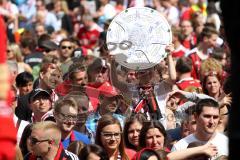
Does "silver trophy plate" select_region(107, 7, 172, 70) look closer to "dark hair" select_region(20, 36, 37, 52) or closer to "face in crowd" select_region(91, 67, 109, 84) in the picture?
"face in crowd" select_region(91, 67, 109, 84)

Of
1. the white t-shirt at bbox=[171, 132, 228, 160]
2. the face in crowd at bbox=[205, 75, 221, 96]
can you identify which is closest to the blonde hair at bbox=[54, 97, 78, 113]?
the white t-shirt at bbox=[171, 132, 228, 160]

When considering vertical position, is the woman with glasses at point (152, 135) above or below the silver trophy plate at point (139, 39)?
below

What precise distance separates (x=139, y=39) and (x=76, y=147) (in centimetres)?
126

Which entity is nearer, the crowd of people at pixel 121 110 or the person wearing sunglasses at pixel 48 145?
the person wearing sunglasses at pixel 48 145

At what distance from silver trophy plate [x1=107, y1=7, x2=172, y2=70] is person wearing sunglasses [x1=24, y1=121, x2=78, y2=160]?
1373 millimetres

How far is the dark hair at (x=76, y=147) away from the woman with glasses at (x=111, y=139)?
6.2 inches

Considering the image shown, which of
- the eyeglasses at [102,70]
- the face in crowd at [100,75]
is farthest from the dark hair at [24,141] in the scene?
the eyeglasses at [102,70]

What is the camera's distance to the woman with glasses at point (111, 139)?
8.73m

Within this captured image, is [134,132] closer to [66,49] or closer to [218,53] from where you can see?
[218,53]

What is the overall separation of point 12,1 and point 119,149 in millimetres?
17541

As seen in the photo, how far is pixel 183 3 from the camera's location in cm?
2541

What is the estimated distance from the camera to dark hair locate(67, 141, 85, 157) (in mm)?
8716

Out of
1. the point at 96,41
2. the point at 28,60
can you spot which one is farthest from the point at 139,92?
the point at 96,41

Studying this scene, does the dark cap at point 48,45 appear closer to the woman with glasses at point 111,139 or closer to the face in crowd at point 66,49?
the face in crowd at point 66,49
